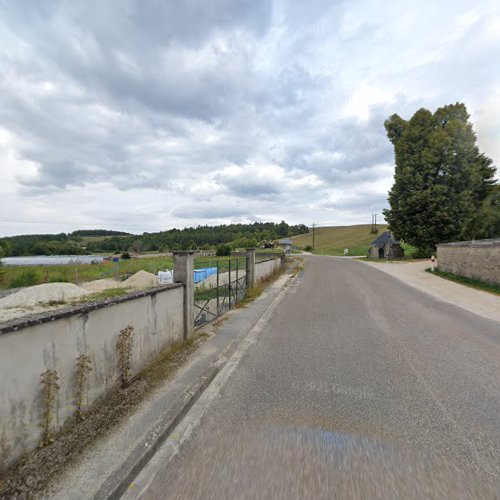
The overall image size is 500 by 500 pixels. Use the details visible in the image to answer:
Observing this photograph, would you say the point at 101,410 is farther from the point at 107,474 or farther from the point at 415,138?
the point at 415,138

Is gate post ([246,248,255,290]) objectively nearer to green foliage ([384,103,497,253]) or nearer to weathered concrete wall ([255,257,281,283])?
weathered concrete wall ([255,257,281,283])

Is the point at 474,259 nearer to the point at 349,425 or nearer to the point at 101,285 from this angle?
the point at 349,425

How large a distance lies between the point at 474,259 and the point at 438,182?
1981 centimetres

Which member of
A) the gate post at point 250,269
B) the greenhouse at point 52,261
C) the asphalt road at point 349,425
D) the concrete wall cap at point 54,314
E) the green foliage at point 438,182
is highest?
the green foliage at point 438,182

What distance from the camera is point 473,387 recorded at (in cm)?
404

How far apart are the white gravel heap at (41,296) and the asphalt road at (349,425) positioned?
15.5 meters

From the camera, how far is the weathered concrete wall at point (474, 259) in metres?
13.8

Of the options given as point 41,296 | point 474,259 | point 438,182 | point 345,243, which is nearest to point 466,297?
point 474,259

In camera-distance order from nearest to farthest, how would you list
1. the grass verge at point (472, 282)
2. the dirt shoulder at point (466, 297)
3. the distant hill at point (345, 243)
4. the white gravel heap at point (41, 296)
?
the dirt shoulder at point (466, 297) → the grass verge at point (472, 282) → the white gravel heap at point (41, 296) → the distant hill at point (345, 243)

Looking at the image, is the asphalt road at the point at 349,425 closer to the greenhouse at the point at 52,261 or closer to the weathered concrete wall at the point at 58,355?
the weathered concrete wall at the point at 58,355

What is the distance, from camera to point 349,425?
127 inches

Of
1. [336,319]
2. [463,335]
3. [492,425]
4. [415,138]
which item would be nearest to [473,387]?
[492,425]

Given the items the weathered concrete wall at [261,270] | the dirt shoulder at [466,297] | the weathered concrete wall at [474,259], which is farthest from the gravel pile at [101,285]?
the weathered concrete wall at [474,259]

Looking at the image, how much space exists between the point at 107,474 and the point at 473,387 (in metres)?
4.59
